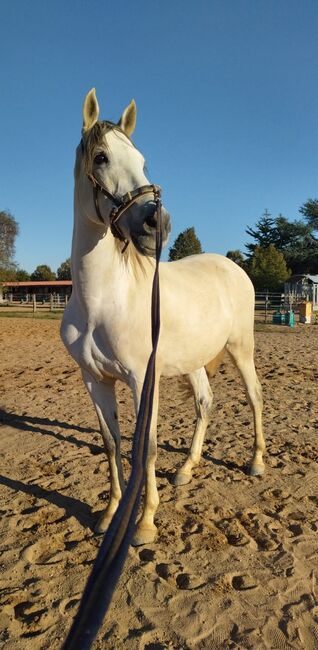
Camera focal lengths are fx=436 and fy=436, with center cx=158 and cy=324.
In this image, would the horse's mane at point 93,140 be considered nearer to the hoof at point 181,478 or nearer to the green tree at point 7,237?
the hoof at point 181,478

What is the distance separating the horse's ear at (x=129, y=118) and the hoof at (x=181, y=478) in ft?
9.15

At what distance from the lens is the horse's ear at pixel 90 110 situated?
2.45m

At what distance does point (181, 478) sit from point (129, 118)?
2.89m

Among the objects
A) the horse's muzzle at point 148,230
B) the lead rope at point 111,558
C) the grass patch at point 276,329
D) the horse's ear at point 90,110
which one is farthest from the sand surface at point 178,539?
the grass patch at point 276,329

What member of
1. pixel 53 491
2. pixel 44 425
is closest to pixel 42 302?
pixel 44 425

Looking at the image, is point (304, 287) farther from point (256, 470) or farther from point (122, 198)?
point (122, 198)

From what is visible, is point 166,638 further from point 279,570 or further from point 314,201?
point 314,201

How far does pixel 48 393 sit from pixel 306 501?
16.6ft

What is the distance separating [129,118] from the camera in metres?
2.78

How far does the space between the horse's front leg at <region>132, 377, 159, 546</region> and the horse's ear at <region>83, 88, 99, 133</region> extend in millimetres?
1599

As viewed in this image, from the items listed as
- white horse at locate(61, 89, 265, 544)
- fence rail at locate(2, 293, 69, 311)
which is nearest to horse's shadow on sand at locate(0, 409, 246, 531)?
white horse at locate(61, 89, 265, 544)

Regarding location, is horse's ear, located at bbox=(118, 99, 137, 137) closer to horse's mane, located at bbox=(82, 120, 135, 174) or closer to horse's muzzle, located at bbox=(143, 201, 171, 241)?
horse's mane, located at bbox=(82, 120, 135, 174)

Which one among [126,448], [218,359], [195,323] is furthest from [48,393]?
[195,323]

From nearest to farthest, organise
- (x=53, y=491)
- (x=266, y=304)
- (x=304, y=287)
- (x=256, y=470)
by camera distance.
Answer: (x=53, y=491)
(x=256, y=470)
(x=266, y=304)
(x=304, y=287)
